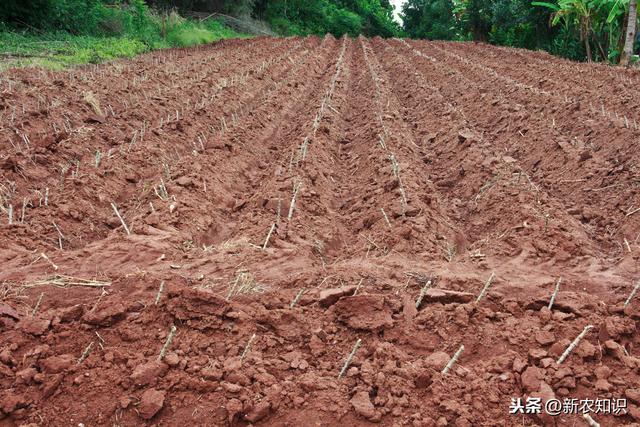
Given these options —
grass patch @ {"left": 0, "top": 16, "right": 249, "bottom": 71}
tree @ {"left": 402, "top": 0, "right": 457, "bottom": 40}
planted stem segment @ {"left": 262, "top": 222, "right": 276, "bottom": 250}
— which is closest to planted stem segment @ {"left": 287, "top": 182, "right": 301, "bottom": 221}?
planted stem segment @ {"left": 262, "top": 222, "right": 276, "bottom": 250}

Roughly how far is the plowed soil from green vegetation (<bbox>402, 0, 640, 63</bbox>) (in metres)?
8.49

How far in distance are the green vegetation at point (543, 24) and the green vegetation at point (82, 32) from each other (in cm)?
1333

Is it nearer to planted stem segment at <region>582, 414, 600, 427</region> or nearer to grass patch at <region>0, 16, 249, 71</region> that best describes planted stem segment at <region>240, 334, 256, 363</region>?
planted stem segment at <region>582, 414, 600, 427</region>

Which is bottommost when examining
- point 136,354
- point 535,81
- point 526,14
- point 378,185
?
point 136,354

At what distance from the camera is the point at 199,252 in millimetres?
3689

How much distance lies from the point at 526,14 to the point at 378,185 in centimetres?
1980

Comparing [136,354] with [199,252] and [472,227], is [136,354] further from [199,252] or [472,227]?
[472,227]

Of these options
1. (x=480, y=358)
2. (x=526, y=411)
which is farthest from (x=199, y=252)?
(x=526, y=411)

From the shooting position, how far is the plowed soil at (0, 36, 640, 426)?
2.31 metres

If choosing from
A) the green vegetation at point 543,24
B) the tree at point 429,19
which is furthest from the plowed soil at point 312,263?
the tree at point 429,19

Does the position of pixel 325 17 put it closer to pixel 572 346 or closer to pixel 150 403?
pixel 572 346

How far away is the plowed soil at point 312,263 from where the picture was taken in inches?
90.9

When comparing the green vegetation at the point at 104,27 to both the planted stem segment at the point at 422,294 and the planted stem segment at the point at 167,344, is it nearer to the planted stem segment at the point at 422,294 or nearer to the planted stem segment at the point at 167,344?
the planted stem segment at the point at 167,344

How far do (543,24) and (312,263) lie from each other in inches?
875
